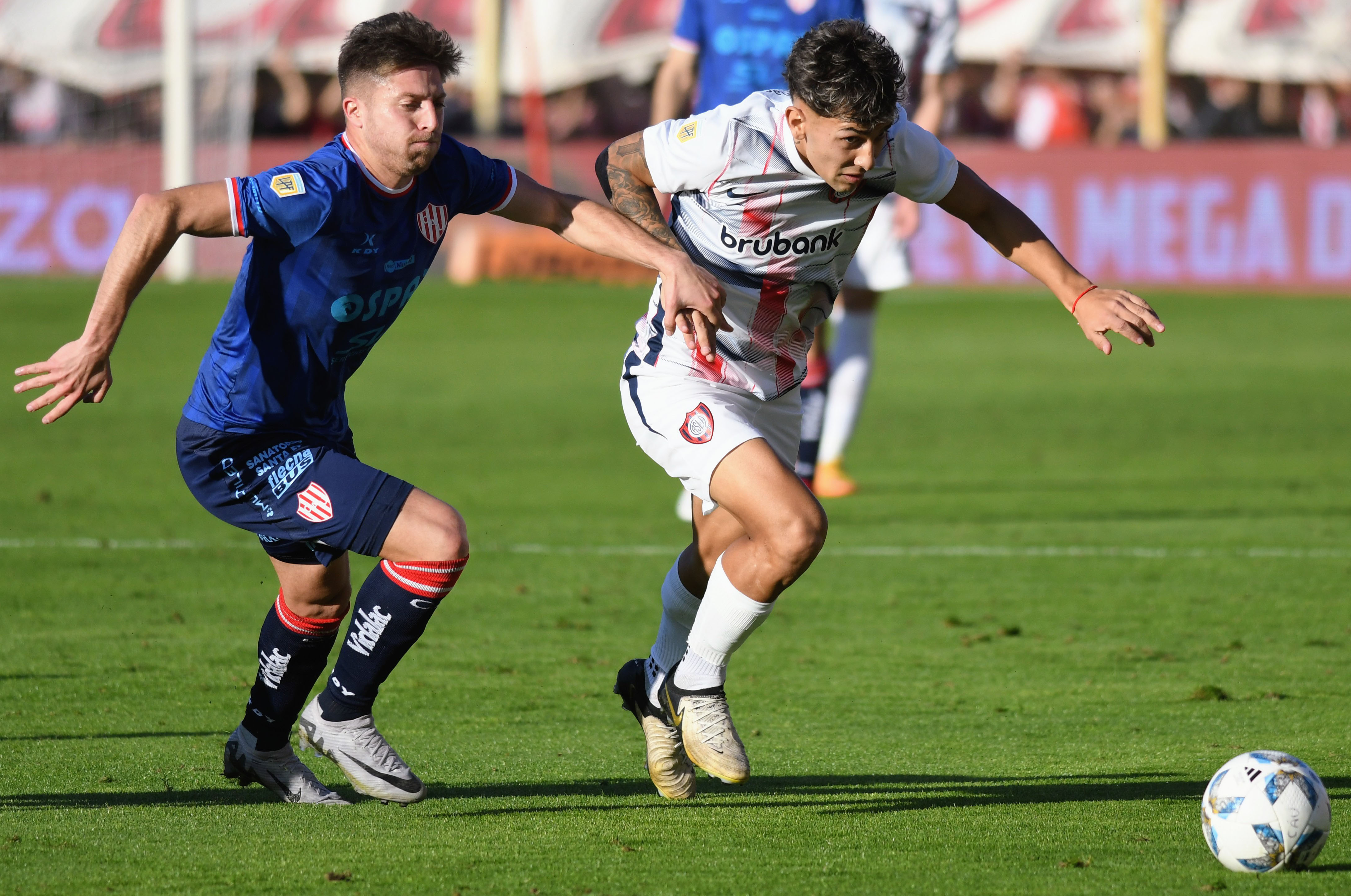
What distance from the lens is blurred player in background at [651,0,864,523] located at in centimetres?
787

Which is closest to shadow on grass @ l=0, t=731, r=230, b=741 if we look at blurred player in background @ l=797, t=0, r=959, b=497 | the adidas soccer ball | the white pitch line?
the adidas soccer ball

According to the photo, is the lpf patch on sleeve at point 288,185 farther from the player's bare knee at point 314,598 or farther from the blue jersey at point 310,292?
the player's bare knee at point 314,598

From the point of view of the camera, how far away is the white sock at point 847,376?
9.22 metres

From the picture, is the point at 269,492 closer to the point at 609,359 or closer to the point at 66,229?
the point at 609,359

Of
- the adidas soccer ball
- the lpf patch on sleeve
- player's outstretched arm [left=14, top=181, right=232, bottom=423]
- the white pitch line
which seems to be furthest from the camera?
the white pitch line

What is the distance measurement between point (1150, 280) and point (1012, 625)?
1462cm

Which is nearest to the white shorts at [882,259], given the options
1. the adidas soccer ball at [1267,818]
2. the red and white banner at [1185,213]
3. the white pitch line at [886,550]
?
the white pitch line at [886,550]

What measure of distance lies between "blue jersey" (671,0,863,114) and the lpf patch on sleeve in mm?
4135

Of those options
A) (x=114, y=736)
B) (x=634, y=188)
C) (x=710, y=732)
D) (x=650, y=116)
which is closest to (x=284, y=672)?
(x=114, y=736)

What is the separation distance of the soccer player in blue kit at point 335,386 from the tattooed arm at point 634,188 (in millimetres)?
202

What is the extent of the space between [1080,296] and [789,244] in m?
0.75

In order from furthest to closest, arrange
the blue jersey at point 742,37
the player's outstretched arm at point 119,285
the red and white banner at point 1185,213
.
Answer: the red and white banner at point 1185,213 → the blue jersey at point 742,37 → the player's outstretched arm at point 119,285

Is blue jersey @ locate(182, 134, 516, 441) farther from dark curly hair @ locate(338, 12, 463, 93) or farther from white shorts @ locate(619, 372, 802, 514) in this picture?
white shorts @ locate(619, 372, 802, 514)

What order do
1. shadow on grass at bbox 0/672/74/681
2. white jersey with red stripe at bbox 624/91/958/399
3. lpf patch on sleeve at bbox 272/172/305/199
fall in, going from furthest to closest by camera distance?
1. shadow on grass at bbox 0/672/74/681
2. white jersey with red stripe at bbox 624/91/958/399
3. lpf patch on sleeve at bbox 272/172/305/199
